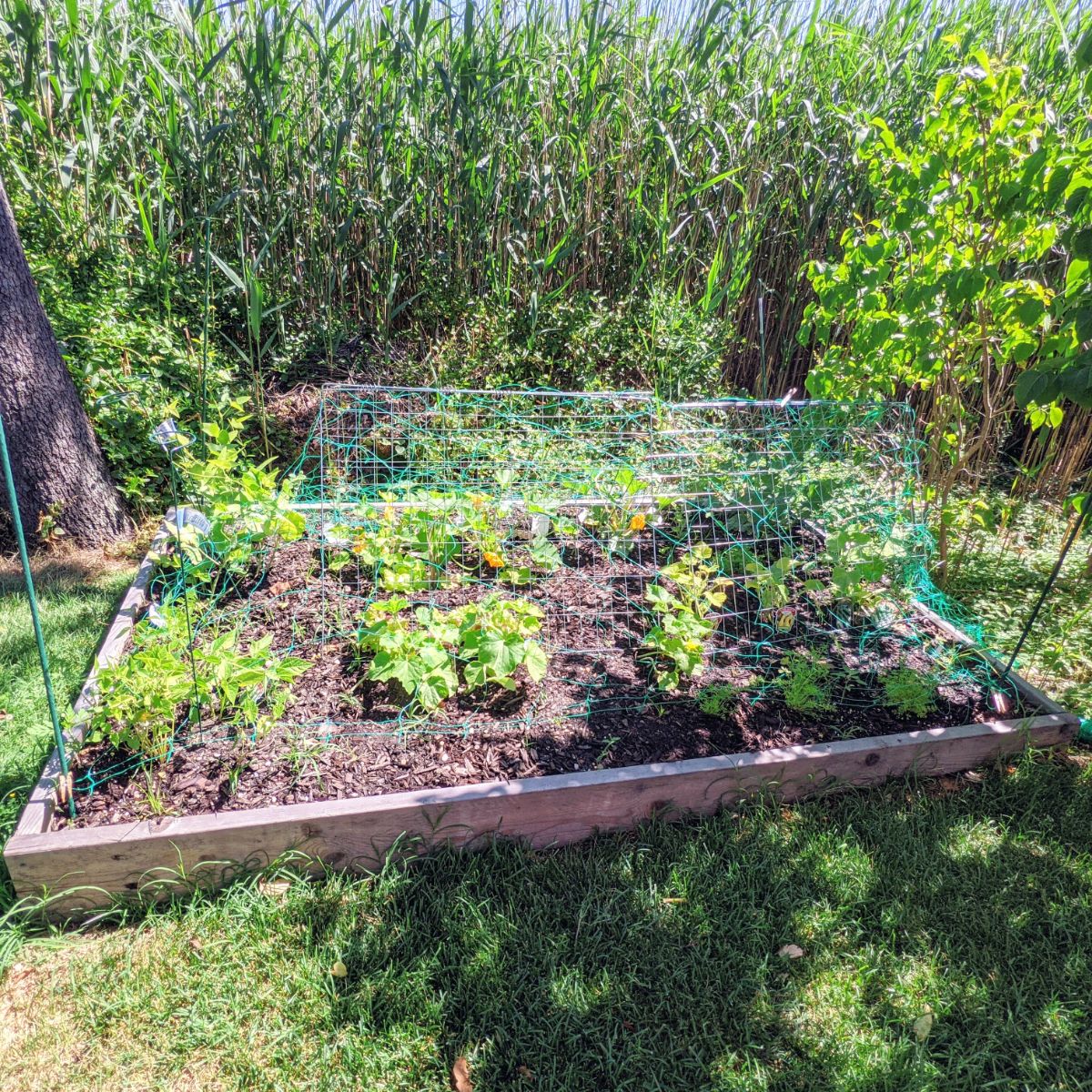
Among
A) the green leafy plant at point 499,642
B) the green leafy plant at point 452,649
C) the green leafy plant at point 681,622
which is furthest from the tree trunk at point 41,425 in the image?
the green leafy plant at point 681,622

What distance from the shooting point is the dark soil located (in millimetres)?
1990

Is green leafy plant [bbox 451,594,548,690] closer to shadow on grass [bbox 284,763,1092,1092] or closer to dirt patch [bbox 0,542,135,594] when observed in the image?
shadow on grass [bbox 284,763,1092,1092]

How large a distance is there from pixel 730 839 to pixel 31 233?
14.9 ft

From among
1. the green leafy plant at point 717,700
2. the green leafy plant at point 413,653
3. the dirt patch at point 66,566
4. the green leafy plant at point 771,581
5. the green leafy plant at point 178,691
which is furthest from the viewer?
the dirt patch at point 66,566

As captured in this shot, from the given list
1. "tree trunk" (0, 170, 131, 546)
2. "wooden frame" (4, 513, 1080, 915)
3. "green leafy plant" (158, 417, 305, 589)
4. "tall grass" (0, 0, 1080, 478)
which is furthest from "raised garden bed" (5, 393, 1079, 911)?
"tall grass" (0, 0, 1080, 478)

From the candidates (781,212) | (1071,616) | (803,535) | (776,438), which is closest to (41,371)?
→ (776,438)

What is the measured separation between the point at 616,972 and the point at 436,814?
0.59 m

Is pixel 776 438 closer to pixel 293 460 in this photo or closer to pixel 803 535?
pixel 803 535

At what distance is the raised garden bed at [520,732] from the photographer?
185 centimetres

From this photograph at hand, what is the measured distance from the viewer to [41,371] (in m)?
3.22

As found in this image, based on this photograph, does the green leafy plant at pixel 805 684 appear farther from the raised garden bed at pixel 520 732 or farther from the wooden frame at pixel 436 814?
the wooden frame at pixel 436 814

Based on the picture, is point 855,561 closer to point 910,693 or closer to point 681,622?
point 910,693

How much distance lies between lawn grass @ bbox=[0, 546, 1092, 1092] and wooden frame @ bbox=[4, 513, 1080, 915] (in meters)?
0.07

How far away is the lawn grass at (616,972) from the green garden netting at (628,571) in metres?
0.49
